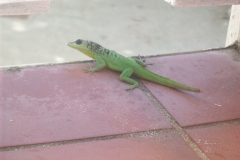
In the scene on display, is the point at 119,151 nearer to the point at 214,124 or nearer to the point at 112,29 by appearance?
the point at 214,124

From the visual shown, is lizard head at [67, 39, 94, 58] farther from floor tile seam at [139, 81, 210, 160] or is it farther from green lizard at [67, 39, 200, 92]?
floor tile seam at [139, 81, 210, 160]

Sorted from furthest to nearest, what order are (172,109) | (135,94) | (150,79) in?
1. (150,79)
2. (135,94)
3. (172,109)

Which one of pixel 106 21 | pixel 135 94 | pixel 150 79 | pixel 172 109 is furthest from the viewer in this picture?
pixel 106 21

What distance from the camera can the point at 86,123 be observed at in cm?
132

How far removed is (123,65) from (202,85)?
0.40 meters

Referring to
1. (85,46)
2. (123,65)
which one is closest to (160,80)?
(123,65)

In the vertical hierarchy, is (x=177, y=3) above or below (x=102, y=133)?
above

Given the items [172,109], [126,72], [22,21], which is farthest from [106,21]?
[172,109]

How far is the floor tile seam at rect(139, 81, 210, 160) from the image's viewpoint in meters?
1.19

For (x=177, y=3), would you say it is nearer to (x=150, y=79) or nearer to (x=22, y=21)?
(x=150, y=79)

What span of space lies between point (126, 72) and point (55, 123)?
21.3 inches

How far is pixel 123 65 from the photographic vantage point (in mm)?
1842

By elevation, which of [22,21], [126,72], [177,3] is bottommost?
[22,21]

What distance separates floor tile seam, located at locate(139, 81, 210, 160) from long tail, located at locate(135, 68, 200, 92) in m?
0.06
